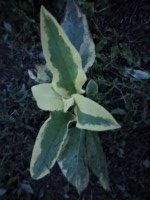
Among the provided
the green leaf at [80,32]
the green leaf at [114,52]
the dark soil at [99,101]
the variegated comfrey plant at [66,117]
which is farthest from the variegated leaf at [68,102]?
the green leaf at [114,52]

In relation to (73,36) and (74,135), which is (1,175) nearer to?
(74,135)

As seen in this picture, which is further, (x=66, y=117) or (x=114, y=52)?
(x=114, y=52)

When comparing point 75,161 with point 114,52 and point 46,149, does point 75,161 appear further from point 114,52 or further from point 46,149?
point 114,52

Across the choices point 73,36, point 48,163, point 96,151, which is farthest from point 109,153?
point 73,36

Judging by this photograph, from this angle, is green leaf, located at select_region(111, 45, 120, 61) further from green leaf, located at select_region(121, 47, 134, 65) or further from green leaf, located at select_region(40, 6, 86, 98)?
green leaf, located at select_region(40, 6, 86, 98)

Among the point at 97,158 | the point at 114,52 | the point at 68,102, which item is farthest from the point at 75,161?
the point at 114,52

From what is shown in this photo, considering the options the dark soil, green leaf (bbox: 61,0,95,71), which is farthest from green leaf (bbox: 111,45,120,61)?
green leaf (bbox: 61,0,95,71)
